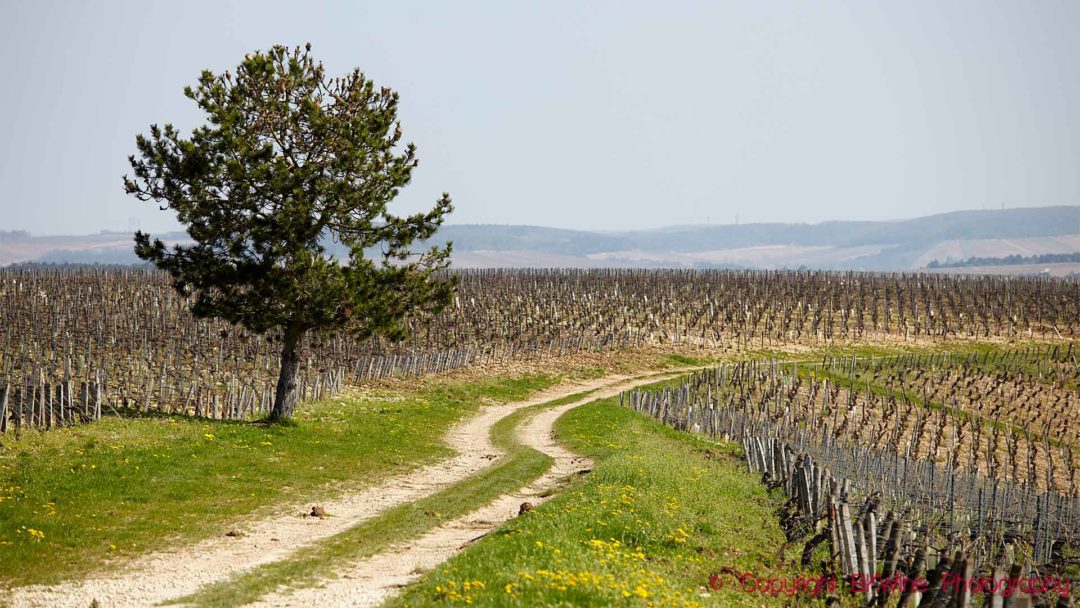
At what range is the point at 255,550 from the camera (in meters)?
17.0

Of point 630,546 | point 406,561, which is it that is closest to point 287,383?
point 406,561

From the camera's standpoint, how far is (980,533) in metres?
23.0

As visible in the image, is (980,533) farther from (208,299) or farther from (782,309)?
(782,309)

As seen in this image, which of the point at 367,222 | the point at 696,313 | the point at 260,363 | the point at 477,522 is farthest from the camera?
the point at 696,313

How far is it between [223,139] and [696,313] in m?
73.7

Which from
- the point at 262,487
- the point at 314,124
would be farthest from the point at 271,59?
the point at 262,487

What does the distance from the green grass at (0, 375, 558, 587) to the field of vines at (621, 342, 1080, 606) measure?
1154 cm

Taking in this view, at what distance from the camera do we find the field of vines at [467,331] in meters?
37.8

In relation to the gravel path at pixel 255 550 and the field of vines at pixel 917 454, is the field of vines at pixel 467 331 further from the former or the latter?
the gravel path at pixel 255 550

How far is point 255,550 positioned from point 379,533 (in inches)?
99.7

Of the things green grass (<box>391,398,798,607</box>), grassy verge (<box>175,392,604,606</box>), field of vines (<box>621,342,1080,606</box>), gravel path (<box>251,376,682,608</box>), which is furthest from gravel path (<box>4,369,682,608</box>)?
field of vines (<box>621,342,1080,606</box>)

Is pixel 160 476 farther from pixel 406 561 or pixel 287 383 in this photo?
pixel 287 383

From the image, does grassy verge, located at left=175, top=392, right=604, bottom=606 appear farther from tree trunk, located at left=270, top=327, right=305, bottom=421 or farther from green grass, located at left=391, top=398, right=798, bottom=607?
tree trunk, located at left=270, top=327, right=305, bottom=421

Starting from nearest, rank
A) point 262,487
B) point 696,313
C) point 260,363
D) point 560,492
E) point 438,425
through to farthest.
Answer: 1. point 262,487
2. point 560,492
3. point 438,425
4. point 260,363
5. point 696,313
